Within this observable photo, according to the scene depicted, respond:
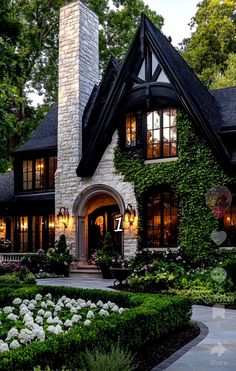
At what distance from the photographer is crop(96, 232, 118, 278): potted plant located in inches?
691

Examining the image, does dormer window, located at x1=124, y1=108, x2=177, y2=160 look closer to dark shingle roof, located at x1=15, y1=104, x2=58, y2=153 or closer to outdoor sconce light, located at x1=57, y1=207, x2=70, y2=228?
outdoor sconce light, located at x1=57, y1=207, x2=70, y2=228

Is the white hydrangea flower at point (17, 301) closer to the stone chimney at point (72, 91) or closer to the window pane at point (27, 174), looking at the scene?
the stone chimney at point (72, 91)

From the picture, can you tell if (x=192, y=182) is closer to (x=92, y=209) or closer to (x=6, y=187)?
(x=92, y=209)

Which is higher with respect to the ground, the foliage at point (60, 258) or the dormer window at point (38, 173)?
the dormer window at point (38, 173)

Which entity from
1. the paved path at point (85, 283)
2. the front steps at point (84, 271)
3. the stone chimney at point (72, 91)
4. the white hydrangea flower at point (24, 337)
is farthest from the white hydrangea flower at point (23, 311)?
the stone chimney at point (72, 91)

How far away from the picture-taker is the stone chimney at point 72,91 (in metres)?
20.1

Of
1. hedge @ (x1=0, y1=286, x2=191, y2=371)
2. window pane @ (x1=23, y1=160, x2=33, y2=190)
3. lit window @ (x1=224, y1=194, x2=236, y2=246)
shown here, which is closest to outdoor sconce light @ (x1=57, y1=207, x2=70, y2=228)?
window pane @ (x1=23, y1=160, x2=33, y2=190)

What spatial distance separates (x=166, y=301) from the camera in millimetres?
7637

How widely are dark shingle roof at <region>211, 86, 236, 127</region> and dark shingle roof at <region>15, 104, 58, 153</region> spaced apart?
24.3 feet

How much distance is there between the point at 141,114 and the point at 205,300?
9013 mm

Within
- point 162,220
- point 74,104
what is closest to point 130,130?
point 74,104

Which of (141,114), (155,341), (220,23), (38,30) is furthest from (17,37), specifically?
(220,23)

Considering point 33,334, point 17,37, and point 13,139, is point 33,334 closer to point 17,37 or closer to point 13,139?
point 17,37
